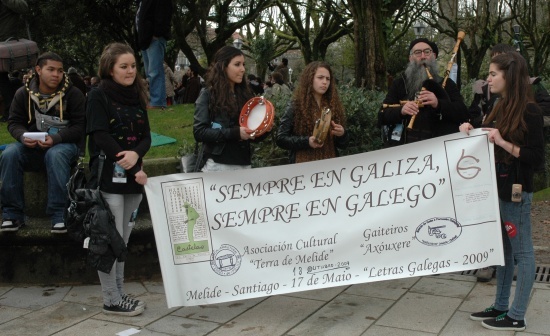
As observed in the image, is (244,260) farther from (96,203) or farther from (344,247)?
(96,203)

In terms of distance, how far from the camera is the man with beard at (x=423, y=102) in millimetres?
5293

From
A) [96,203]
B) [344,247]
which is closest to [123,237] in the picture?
[96,203]

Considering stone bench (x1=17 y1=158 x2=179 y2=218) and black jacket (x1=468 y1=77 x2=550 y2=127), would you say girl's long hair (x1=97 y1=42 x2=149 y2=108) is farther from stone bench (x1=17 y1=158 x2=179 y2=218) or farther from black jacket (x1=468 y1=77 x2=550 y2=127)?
black jacket (x1=468 y1=77 x2=550 y2=127)

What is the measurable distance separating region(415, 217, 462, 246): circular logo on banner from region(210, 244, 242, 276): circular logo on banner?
1.30 meters

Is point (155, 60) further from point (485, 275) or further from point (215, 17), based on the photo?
point (215, 17)

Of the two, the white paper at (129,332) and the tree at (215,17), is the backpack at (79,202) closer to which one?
the white paper at (129,332)

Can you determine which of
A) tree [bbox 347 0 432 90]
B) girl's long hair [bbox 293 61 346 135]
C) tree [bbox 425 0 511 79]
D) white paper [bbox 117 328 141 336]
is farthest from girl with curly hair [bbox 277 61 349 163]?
tree [bbox 425 0 511 79]

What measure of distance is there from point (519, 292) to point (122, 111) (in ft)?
9.98

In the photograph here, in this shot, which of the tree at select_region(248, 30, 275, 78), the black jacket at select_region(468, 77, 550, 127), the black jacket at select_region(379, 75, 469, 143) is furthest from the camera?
the tree at select_region(248, 30, 275, 78)

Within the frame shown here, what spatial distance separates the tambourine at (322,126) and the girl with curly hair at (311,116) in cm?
19

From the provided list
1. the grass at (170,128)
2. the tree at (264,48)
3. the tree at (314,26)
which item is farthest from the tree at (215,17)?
the grass at (170,128)

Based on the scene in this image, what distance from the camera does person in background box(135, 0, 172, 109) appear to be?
28.4ft

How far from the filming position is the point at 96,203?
4.85 metres

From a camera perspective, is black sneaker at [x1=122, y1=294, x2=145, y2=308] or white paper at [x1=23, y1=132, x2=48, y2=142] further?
white paper at [x1=23, y1=132, x2=48, y2=142]
